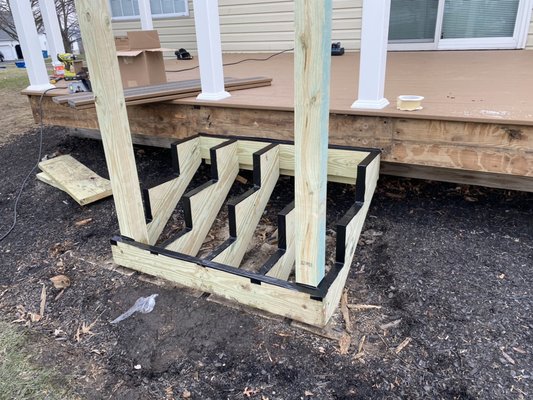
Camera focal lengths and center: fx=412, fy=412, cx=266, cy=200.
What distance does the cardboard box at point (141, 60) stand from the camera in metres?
3.04

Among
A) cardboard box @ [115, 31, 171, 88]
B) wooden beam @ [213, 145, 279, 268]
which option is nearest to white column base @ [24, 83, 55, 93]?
cardboard box @ [115, 31, 171, 88]

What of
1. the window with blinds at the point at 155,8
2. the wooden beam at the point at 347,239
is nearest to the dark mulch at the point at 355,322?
the wooden beam at the point at 347,239

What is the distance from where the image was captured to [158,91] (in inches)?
112

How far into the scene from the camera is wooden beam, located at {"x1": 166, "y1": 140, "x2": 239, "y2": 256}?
7.27 feet

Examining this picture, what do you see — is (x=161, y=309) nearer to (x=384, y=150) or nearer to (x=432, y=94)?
(x=384, y=150)

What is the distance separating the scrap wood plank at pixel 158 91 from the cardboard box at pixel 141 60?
0.18 metres

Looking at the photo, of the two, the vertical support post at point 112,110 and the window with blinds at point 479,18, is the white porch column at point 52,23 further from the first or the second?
the window with blinds at point 479,18

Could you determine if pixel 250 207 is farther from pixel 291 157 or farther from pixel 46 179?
pixel 46 179

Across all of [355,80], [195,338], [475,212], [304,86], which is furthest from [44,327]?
[355,80]

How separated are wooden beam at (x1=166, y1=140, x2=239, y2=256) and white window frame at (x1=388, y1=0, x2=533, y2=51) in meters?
3.41

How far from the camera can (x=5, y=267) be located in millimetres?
2344

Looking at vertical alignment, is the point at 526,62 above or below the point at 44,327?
above

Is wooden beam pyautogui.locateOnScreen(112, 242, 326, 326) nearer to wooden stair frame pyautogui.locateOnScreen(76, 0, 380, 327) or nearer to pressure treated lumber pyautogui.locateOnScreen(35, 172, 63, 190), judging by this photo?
wooden stair frame pyautogui.locateOnScreen(76, 0, 380, 327)

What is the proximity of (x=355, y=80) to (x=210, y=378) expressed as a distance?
263 centimetres
